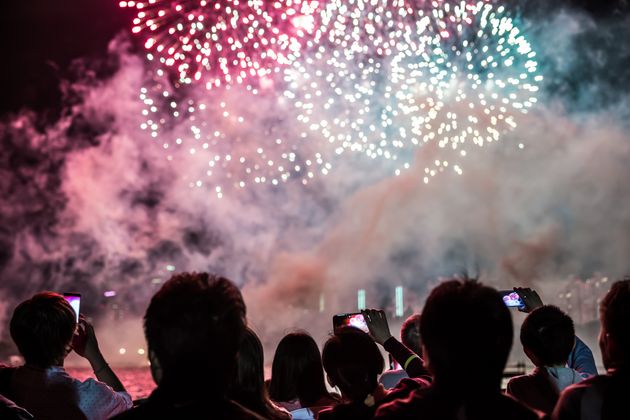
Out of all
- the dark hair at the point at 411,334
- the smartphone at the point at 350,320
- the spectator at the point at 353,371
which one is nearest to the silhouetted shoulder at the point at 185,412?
the spectator at the point at 353,371

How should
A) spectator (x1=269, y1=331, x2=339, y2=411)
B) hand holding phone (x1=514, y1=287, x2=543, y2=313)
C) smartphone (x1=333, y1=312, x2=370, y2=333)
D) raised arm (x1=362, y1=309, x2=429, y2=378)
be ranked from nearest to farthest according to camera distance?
raised arm (x1=362, y1=309, x2=429, y2=378)
spectator (x1=269, y1=331, x2=339, y2=411)
smartphone (x1=333, y1=312, x2=370, y2=333)
hand holding phone (x1=514, y1=287, x2=543, y2=313)

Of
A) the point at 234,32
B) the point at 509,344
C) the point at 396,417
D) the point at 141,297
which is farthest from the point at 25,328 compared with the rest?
the point at 141,297

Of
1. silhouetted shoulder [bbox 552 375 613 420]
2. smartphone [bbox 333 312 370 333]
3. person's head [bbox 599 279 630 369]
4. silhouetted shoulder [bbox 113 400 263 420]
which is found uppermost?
smartphone [bbox 333 312 370 333]

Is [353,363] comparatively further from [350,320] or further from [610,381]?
[350,320]

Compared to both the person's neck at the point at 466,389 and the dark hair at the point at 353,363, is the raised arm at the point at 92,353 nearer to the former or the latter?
the dark hair at the point at 353,363

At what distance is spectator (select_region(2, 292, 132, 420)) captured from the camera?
3348 millimetres

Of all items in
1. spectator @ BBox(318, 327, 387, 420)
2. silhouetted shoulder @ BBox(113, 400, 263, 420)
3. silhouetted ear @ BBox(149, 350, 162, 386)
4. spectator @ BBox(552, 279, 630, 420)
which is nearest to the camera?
silhouetted shoulder @ BBox(113, 400, 263, 420)

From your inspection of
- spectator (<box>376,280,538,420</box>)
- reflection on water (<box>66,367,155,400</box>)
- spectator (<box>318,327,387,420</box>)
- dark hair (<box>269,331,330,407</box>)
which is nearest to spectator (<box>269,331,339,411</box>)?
dark hair (<box>269,331,330,407</box>)

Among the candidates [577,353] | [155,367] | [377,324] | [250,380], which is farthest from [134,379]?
[155,367]

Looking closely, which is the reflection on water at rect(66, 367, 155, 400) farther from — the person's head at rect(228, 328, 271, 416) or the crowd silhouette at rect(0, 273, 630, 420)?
the person's head at rect(228, 328, 271, 416)

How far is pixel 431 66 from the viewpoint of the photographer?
12.2m

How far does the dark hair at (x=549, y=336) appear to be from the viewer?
3.62 m

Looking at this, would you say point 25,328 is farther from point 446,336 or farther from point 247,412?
point 446,336

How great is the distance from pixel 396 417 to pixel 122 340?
28.4 metres
